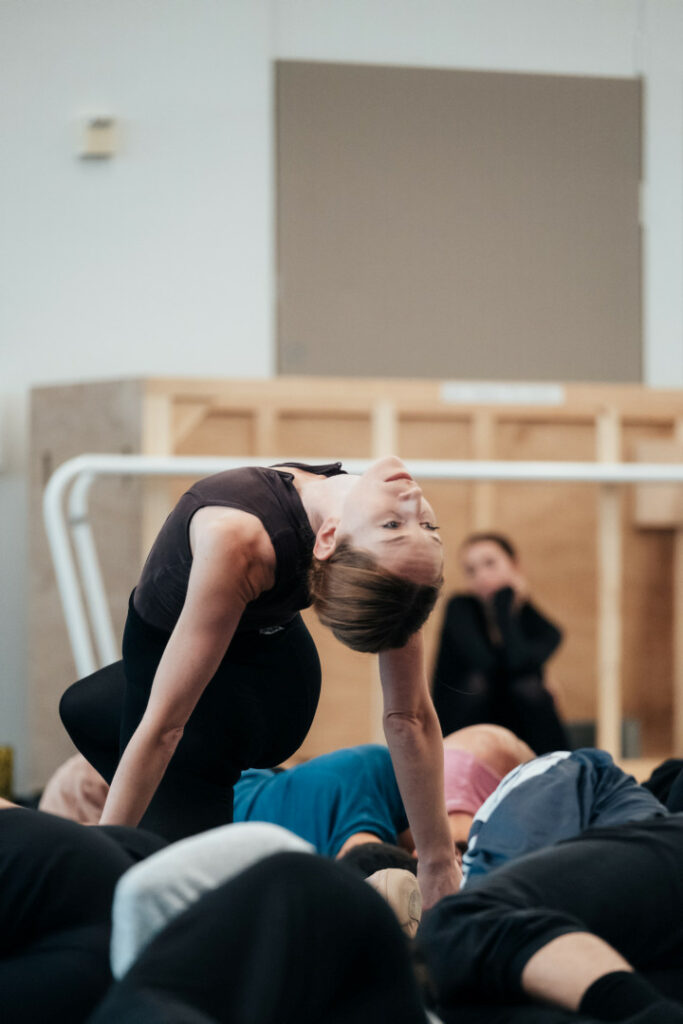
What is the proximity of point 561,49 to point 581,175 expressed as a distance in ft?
1.68

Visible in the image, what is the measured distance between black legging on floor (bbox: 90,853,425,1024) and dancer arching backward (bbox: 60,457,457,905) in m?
0.57

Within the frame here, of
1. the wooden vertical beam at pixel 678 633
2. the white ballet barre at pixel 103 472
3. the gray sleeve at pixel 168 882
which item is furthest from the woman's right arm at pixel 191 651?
the wooden vertical beam at pixel 678 633

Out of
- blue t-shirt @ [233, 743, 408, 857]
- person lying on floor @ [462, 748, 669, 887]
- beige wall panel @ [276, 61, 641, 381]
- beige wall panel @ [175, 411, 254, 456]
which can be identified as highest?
beige wall panel @ [276, 61, 641, 381]

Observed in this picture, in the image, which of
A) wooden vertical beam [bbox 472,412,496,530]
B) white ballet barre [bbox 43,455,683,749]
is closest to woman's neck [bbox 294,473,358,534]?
white ballet barre [bbox 43,455,683,749]

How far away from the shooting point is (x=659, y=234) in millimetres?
4742

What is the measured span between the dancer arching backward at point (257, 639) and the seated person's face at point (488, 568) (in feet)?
6.33

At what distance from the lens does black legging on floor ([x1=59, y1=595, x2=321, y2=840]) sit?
5.94ft

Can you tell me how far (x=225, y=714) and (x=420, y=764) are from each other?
0.31 m

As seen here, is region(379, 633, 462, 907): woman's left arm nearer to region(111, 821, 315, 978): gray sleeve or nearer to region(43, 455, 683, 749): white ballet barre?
region(111, 821, 315, 978): gray sleeve

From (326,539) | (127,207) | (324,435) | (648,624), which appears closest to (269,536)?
(326,539)

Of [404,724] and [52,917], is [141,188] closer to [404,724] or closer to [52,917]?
[404,724]

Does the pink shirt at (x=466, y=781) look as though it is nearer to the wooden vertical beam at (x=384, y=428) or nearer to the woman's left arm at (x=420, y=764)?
the woman's left arm at (x=420, y=764)

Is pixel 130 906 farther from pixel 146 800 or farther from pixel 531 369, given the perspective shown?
pixel 531 369

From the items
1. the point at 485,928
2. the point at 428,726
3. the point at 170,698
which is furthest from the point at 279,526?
the point at 485,928
